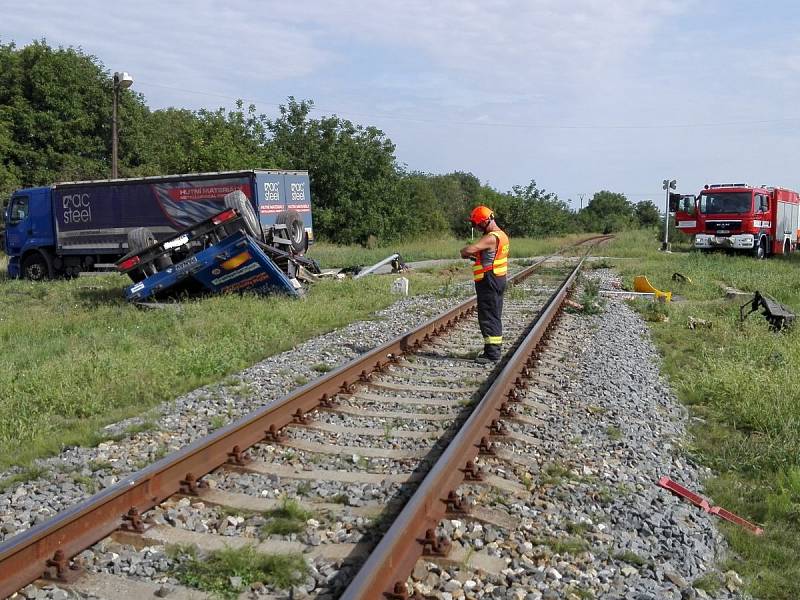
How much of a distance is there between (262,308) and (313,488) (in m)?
7.94

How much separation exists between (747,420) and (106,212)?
871 inches

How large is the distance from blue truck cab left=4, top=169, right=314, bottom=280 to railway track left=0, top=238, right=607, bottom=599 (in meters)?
16.8

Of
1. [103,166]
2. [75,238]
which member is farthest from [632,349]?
[103,166]

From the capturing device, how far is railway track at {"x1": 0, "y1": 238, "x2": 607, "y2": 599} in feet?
12.1

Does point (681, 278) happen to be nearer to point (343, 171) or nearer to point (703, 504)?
point (703, 504)

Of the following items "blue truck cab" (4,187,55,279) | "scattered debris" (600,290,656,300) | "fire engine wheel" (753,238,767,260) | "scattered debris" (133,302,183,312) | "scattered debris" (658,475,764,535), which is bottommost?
"scattered debris" (658,475,764,535)

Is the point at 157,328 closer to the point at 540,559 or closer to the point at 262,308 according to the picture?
the point at 262,308

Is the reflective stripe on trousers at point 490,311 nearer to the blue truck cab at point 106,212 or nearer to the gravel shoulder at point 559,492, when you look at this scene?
the gravel shoulder at point 559,492

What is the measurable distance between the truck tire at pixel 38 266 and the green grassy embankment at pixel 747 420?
1911cm

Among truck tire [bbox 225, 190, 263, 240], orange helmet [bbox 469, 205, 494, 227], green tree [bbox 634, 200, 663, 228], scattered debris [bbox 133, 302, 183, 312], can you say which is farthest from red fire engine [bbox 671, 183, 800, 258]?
green tree [bbox 634, 200, 663, 228]

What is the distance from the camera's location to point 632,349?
9812 mm

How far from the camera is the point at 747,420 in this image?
6.45 metres

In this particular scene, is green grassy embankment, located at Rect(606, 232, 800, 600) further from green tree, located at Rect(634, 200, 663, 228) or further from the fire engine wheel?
green tree, located at Rect(634, 200, 663, 228)

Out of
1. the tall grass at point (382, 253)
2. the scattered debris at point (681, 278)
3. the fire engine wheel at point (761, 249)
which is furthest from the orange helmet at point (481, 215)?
the fire engine wheel at point (761, 249)
